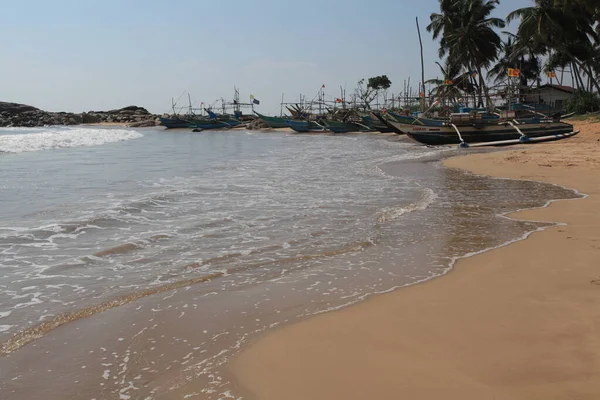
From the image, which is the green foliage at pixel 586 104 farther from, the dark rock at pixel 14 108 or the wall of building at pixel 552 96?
the dark rock at pixel 14 108

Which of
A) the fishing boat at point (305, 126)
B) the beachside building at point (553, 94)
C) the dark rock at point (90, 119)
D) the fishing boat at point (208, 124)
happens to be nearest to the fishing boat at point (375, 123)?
the fishing boat at point (305, 126)

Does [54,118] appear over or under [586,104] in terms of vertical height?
over

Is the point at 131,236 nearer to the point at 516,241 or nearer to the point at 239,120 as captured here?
the point at 516,241

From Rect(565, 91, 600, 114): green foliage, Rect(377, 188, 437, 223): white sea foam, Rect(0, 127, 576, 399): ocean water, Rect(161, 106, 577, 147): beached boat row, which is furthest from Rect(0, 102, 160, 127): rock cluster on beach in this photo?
Rect(377, 188, 437, 223): white sea foam

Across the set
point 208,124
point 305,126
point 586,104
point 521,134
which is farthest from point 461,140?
point 208,124

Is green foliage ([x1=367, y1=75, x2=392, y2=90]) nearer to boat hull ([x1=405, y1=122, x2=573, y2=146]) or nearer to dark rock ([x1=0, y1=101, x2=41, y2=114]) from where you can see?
boat hull ([x1=405, y1=122, x2=573, y2=146])

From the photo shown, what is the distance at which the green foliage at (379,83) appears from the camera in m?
85.6

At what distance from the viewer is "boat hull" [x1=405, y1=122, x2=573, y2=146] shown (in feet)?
89.7

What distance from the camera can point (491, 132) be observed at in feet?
89.5

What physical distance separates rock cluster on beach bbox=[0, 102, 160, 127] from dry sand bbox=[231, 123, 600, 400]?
9624 centimetres

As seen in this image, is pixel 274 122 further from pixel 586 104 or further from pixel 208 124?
pixel 586 104

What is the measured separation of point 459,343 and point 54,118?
395ft

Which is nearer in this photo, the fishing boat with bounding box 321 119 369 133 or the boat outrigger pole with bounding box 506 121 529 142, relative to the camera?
the boat outrigger pole with bounding box 506 121 529 142

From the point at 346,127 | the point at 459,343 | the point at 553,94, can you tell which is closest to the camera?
the point at 459,343
